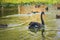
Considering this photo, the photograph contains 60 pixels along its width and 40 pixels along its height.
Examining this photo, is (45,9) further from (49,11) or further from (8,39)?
(8,39)

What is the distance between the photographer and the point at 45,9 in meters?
11.4

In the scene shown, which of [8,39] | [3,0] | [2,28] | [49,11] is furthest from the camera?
[49,11]

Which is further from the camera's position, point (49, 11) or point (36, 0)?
point (49, 11)

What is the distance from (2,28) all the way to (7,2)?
13.9ft

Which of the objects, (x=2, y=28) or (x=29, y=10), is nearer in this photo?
(x=2, y=28)

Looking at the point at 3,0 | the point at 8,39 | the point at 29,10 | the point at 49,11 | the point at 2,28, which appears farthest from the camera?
the point at 49,11

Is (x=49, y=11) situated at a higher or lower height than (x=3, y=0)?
lower

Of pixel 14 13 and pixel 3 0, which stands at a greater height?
pixel 3 0

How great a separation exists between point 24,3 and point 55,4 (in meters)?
1.64

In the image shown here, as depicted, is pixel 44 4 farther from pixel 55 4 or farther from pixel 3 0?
pixel 3 0

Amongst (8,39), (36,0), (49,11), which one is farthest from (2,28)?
(49,11)

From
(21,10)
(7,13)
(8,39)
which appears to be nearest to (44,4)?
(21,10)

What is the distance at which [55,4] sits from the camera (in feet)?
34.9

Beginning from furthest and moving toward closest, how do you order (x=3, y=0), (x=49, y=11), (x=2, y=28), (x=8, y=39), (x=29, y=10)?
(x=49, y=11) → (x=29, y=10) → (x=3, y=0) → (x=2, y=28) → (x=8, y=39)
